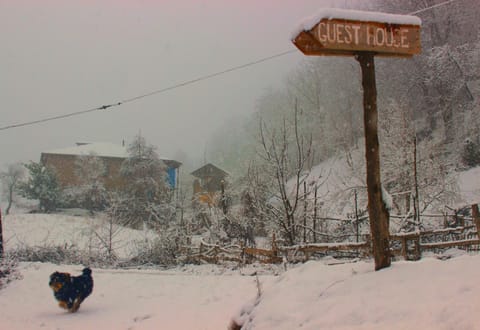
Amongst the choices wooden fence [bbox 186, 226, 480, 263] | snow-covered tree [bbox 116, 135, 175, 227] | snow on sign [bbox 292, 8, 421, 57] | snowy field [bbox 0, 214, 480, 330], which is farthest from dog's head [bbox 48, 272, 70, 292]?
snow-covered tree [bbox 116, 135, 175, 227]

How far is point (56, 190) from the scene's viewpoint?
138 feet

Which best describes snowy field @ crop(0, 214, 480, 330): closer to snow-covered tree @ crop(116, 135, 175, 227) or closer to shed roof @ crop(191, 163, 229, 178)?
snow-covered tree @ crop(116, 135, 175, 227)

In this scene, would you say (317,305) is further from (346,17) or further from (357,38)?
(346,17)

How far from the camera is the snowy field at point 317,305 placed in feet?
10.7

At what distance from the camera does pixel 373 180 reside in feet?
15.5

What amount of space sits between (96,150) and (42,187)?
37.2 feet

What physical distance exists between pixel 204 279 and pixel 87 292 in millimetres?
4096

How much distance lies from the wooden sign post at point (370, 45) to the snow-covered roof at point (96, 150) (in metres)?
47.0

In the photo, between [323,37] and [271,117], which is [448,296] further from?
[271,117]

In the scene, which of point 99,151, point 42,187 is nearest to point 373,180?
point 42,187

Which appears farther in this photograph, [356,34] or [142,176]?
[142,176]

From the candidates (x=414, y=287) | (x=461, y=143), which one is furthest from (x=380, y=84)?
(x=414, y=287)

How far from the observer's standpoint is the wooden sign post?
4637 millimetres

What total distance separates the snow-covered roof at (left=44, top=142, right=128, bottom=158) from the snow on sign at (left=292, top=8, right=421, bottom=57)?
4696cm
